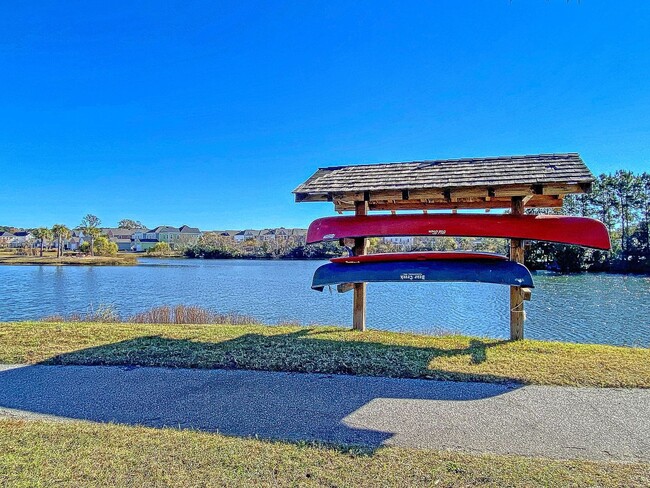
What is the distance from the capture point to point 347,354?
17.8 ft

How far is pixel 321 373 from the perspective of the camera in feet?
15.7

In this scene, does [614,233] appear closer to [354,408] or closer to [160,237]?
[354,408]

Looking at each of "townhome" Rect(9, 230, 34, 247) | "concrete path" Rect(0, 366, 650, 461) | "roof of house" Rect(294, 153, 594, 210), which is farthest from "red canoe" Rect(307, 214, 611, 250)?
"townhome" Rect(9, 230, 34, 247)

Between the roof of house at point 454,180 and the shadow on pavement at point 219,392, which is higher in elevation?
the roof of house at point 454,180

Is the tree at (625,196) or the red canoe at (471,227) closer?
the red canoe at (471,227)

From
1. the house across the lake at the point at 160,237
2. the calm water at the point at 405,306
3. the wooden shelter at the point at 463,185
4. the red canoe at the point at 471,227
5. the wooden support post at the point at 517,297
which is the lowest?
the calm water at the point at 405,306

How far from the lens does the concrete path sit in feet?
10.1

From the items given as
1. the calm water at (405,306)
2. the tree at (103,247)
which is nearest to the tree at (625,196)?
the calm water at (405,306)

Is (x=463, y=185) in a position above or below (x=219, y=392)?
above

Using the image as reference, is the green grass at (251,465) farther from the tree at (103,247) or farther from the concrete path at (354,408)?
the tree at (103,247)

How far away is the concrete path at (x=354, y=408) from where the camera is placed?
10.1ft

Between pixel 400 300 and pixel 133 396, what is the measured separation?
15062 mm

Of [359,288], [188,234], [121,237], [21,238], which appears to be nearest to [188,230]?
[188,234]

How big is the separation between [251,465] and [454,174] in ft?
18.4
